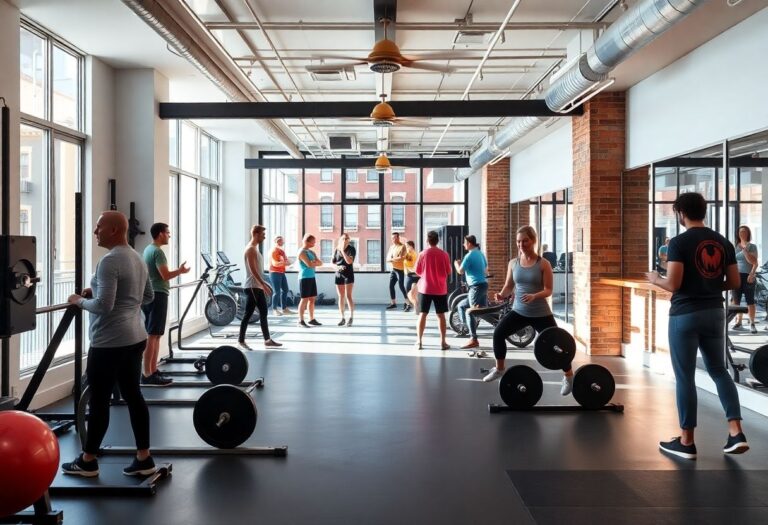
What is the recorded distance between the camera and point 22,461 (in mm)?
2545

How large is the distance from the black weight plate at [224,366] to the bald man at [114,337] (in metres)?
2.19

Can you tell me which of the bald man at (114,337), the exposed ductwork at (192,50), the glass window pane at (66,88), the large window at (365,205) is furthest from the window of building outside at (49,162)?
the large window at (365,205)

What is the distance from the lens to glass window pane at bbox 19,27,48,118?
19.7 ft

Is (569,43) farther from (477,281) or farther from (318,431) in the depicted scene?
(318,431)

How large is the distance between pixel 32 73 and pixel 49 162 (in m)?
0.87

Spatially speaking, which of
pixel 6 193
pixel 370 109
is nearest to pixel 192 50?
pixel 6 193

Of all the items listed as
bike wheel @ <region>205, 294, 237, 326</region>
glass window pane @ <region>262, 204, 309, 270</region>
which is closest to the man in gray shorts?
bike wheel @ <region>205, 294, 237, 326</region>

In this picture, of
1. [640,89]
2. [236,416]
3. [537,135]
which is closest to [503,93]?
[537,135]

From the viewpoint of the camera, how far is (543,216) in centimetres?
1202

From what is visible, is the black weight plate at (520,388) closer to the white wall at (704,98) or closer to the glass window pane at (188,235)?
the white wall at (704,98)

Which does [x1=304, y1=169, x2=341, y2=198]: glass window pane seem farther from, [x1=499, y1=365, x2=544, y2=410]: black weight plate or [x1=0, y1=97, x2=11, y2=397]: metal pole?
[x1=499, y1=365, x2=544, y2=410]: black weight plate

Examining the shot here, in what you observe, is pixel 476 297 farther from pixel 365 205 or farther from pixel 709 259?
pixel 365 205

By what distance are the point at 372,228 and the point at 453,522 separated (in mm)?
12792

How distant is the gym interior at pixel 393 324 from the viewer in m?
3.64
